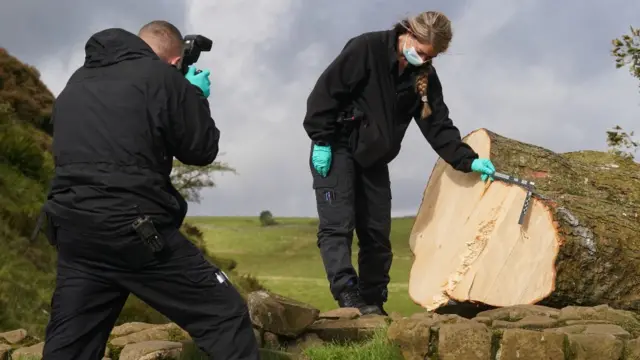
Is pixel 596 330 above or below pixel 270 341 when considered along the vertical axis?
above

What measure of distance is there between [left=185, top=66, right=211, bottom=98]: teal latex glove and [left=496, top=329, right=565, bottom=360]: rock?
2.08m

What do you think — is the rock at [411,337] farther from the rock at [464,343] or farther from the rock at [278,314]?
the rock at [278,314]

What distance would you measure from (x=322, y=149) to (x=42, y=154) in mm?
6673

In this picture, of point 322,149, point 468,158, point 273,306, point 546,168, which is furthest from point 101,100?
point 546,168

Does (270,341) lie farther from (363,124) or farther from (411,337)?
(363,124)

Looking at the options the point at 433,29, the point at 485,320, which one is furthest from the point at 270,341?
the point at 433,29

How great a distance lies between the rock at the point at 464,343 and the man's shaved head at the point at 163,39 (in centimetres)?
206

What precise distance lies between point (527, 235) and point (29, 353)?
11.1 feet

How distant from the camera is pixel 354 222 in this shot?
18.1 feet

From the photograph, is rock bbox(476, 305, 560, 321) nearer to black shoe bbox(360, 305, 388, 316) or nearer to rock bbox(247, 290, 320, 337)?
black shoe bbox(360, 305, 388, 316)

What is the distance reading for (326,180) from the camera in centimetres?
549

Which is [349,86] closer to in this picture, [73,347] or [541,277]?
[541,277]

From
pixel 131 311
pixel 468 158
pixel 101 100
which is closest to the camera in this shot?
pixel 101 100

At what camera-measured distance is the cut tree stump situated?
17.8 feet
